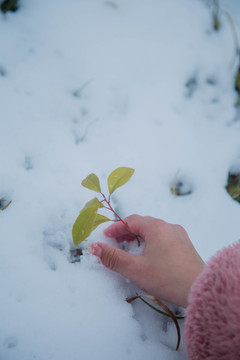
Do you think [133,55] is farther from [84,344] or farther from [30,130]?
[84,344]

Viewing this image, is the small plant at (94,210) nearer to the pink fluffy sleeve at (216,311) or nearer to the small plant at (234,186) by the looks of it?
the pink fluffy sleeve at (216,311)

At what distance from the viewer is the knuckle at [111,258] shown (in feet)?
2.41

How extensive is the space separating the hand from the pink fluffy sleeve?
8 centimetres

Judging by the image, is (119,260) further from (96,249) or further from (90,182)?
(90,182)

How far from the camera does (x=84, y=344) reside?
2.29 ft

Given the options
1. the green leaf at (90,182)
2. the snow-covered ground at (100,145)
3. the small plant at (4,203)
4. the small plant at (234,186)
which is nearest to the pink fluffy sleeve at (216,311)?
the snow-covered ground at (100,145)

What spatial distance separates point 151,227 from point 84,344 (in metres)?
0.37

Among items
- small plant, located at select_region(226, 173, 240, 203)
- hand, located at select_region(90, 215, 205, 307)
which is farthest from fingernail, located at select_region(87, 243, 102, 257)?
small plant, located at select_region(226, 173, 240, 203)

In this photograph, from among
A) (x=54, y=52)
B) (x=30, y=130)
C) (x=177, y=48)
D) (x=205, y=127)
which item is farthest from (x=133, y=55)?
(x=30, y=130)

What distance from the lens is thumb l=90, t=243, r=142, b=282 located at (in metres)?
0.72

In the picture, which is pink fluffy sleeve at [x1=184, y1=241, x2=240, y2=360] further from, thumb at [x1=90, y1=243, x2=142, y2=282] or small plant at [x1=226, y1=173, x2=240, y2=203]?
small plant at [x1=226, y1=173, x2=240, y2=203]

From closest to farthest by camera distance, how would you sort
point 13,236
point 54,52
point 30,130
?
point 13,236
point 30,130
point 54,52

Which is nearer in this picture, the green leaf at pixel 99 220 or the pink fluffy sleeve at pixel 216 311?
the pink fluffy sleeve at pixel 216 311

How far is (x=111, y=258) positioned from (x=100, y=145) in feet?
1.65
